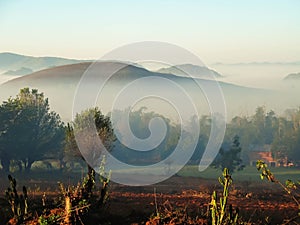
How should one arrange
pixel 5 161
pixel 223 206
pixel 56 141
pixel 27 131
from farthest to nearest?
pixel 56 141 < pixel 27 131 < pixel 5 161 < pixel 223 206

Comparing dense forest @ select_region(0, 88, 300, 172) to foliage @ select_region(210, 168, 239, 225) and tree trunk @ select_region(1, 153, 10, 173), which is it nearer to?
tree trunk @ select_region(1, 153, 10, 173)

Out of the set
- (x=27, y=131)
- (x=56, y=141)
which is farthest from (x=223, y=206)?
(x=56, y=141)

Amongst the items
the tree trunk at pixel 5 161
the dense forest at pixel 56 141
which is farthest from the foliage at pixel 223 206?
the tree trunk at pixel 5 161

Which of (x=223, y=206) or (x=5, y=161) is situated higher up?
(x=223, y=206)

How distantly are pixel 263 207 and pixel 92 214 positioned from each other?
11546mm

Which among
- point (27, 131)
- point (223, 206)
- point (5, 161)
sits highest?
point (27, 131)

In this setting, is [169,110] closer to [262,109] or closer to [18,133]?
[262,109]

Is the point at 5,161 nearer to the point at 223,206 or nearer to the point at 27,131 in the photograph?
the point at 27,131

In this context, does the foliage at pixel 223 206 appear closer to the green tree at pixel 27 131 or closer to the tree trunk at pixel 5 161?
the green tree at pixel 27 131

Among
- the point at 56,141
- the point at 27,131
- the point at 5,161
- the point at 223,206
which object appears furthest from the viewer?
the point at 56,141

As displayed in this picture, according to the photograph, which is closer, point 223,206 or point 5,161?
point 223,206

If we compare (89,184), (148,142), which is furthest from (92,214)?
(148,142)

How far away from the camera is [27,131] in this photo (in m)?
61.0

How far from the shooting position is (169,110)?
13938 cm
